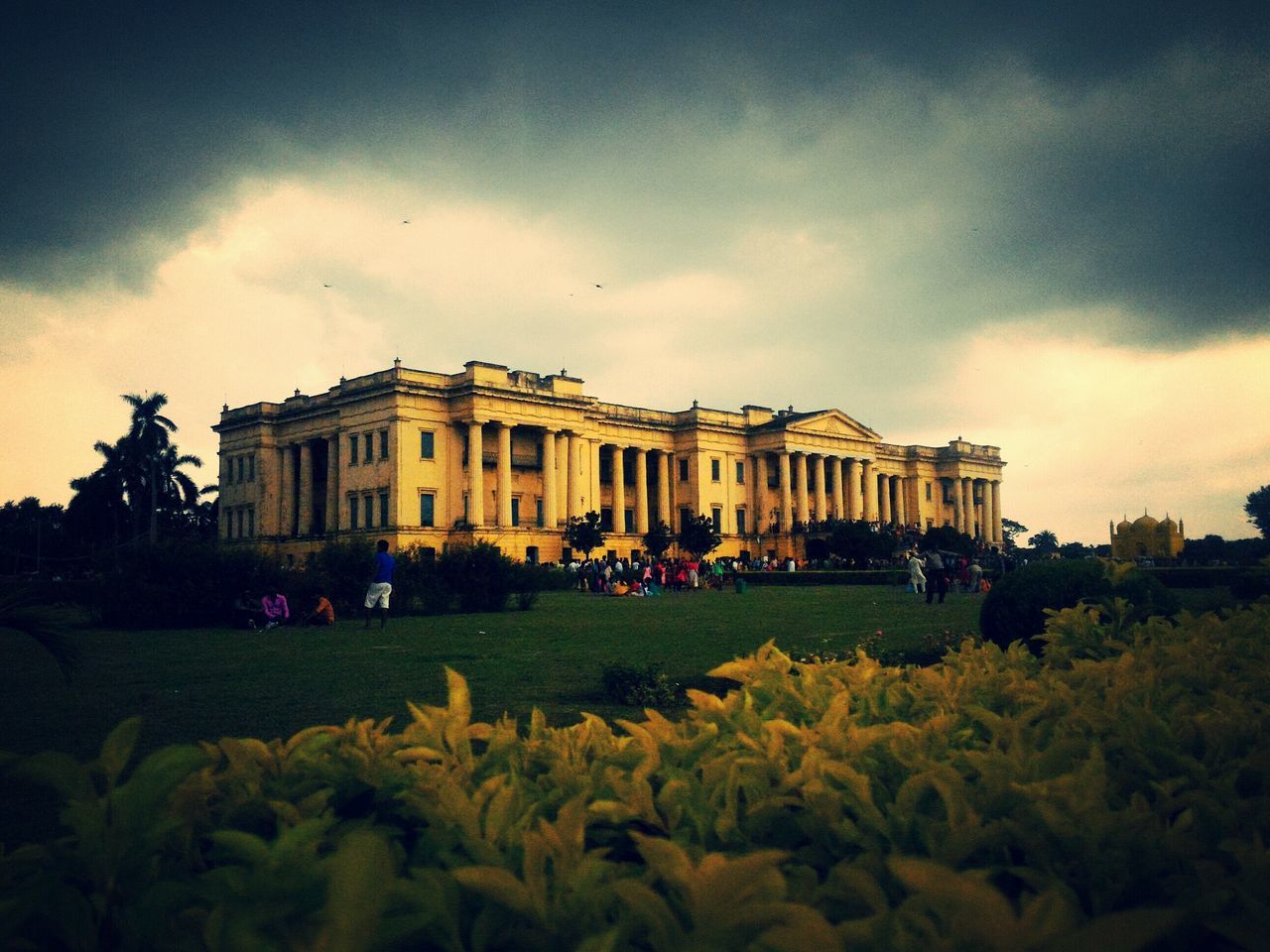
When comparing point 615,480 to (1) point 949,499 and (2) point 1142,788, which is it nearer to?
(1) point 949,499

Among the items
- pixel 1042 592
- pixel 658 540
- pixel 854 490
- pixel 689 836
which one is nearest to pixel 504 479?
pixel 658 540

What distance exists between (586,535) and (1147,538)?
34671 millimetres

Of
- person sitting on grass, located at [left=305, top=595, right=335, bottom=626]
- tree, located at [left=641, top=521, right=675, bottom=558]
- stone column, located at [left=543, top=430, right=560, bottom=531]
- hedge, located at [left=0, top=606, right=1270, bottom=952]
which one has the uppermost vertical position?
stone column, located at [left=543, top=430, right=560, bottom=531]

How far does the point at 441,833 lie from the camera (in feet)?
5.74

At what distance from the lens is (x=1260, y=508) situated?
359ft

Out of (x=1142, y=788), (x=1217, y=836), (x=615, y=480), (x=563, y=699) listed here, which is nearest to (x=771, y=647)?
(x=1142, y=788)

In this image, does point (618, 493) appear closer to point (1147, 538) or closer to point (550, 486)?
point (550, 486)

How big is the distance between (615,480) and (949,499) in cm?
3977

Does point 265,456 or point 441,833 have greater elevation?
point 265,456

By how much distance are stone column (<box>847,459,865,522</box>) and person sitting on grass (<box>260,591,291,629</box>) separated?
61.1 meters

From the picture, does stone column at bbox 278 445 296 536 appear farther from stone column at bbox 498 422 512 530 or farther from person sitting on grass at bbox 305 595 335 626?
person sitting on grass at bbox 305 595 335 626

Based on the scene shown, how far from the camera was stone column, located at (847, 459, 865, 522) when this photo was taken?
254ft

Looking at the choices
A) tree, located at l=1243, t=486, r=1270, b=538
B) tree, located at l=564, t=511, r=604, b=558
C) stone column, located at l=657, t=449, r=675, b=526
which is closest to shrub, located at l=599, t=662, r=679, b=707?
tree, located at l=564, t=511, r=604, b=558

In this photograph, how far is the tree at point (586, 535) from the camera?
5466 cm
